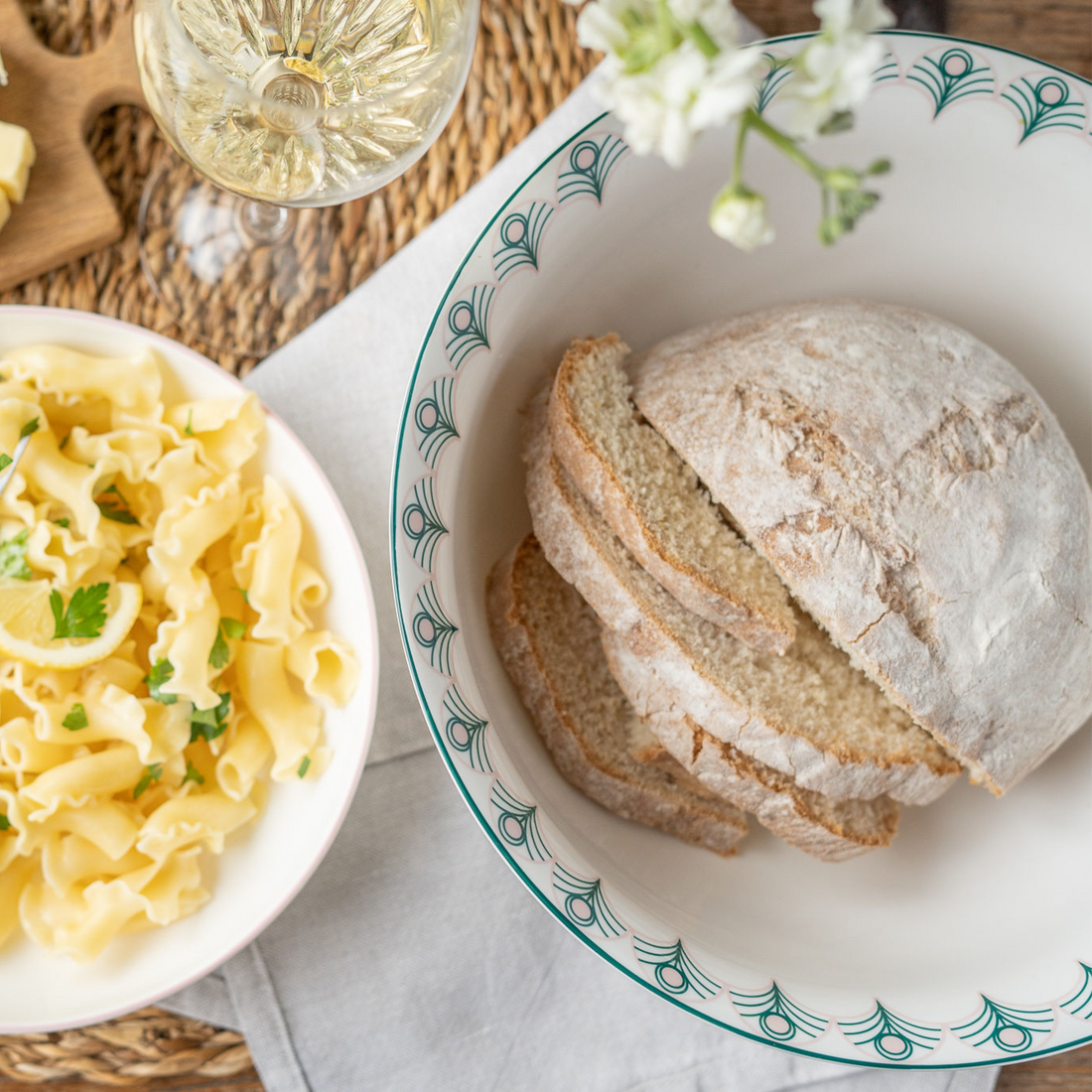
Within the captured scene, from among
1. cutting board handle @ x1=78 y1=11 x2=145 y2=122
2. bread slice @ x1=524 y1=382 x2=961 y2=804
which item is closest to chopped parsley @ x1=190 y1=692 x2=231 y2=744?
bread slice @ x1=524 y1=382 x2=961 y2=804

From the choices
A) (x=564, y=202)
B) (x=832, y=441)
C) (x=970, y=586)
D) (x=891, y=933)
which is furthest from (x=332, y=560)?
(x=891, y=933)

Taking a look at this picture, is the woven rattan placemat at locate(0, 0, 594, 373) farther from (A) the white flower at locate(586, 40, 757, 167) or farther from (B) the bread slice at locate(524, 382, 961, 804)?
(A) the white flower at locate(586, 40, 757, 167)

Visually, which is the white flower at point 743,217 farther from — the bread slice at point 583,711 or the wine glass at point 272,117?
the bread slice at point 583,711

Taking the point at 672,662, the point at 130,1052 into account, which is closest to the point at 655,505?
the point at 672,662

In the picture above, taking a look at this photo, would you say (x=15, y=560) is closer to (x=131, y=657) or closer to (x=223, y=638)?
(x=131, y=657)

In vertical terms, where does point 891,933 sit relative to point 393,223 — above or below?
below

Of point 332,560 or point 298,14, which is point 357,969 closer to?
point 332,560
